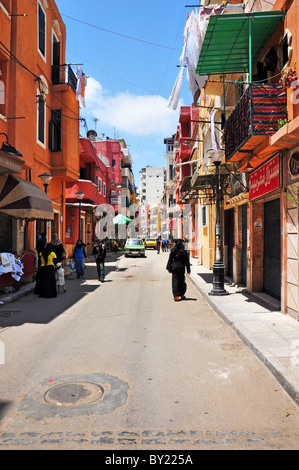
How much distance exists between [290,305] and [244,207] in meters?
5.44

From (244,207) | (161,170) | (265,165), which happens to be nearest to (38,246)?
(244,207)

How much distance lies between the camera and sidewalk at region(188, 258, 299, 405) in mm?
4539

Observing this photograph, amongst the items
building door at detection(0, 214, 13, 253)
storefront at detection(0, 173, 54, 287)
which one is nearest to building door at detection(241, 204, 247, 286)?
storefront at detection(0, 173, 54, 287)

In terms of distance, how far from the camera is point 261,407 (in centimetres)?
381

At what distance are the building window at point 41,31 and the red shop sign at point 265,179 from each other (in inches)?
450

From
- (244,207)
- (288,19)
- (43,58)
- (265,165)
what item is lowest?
(244,207)

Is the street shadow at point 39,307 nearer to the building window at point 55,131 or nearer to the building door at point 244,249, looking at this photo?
the building door at point 244,249

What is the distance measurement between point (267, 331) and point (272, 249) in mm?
3737

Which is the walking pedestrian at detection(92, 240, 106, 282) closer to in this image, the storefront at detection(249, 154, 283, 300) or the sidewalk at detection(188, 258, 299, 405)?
the sidewalk at detection(188, 258, 299, 405)

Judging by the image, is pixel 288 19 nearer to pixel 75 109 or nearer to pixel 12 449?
pixel 12 449

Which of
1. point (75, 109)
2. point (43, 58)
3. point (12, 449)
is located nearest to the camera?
point (12, 449)

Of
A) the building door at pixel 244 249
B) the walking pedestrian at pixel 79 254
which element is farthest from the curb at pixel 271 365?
the walking pedestrian at pixel 79 254

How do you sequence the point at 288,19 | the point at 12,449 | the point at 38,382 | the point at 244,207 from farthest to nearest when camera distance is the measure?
the point at 244,207 → the point at 288,19 → the point at 38,382 → the point at 12,449

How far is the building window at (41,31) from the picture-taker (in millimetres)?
15383
